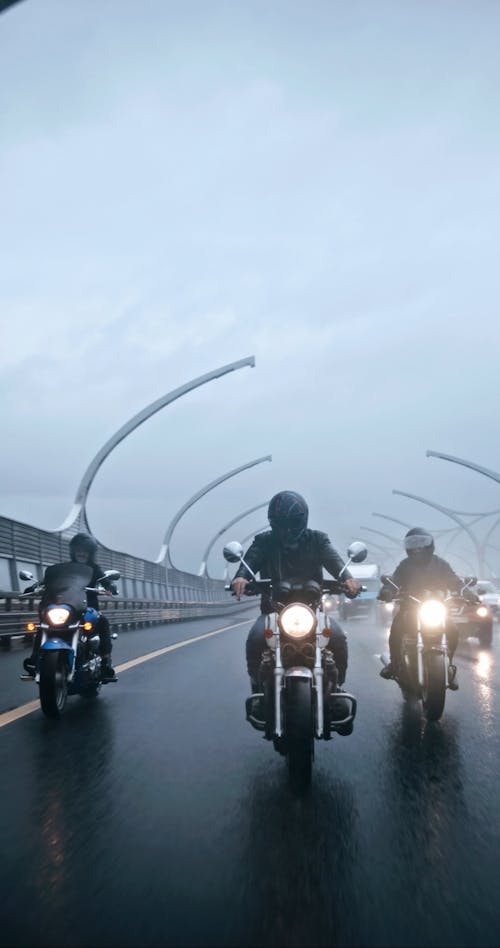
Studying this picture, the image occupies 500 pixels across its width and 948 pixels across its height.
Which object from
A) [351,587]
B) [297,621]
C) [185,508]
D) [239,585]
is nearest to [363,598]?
[185,508]

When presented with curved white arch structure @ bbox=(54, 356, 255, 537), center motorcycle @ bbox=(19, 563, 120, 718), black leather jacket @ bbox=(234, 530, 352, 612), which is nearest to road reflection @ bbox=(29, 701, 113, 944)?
center motorcycle @ bbox=(19, 563, 120, 718)

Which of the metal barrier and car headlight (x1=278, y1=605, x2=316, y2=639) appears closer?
car headlight (x1=278, y1=605, x2=316, y2=639)

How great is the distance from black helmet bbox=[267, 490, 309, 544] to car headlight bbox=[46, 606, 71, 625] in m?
2.30

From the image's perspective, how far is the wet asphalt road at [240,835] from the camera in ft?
10.5

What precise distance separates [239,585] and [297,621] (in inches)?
30.5

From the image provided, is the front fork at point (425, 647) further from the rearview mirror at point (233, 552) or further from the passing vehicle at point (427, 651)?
the rearview mirror at point (233, 552)

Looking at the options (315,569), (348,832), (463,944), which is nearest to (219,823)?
(348,832)

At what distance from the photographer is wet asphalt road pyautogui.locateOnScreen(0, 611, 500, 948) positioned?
3205 millimetres

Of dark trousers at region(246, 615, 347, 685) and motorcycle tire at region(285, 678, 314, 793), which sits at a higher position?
dark trousers at region(246, 615, 347, 685)

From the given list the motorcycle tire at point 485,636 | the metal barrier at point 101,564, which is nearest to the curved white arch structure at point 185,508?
the metal barrier at point 101,564

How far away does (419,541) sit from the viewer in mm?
8766

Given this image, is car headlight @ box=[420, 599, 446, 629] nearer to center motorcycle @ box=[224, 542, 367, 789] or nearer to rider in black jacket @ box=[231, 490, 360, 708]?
rider in black jacket @ box=[231, 490, 360, 708]

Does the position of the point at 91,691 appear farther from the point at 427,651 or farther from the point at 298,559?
the point at 298,559

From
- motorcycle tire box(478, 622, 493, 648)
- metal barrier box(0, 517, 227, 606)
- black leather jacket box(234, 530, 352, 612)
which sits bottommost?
motorcycle tire box(478, 622, 493, 648)
